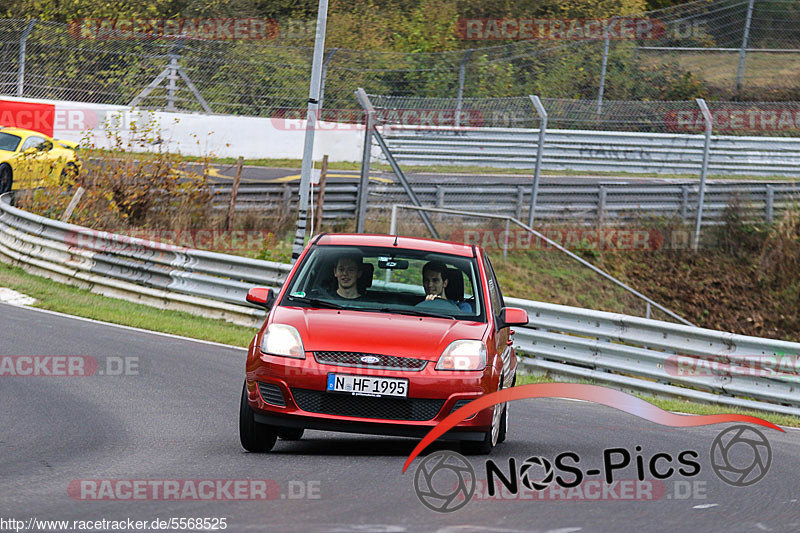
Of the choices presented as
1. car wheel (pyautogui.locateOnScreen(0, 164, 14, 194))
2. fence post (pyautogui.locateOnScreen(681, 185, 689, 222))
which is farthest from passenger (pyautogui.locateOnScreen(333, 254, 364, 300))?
fence post (pyautogui.locateOnScreen(681, 185, 689, 222))

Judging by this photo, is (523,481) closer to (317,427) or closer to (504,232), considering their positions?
(317,427)

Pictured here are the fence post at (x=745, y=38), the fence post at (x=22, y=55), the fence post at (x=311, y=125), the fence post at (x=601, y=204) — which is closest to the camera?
the fence post at (x=311, y=125)

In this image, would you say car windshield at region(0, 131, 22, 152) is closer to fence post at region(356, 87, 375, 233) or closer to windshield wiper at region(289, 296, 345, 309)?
fence post at region(356, 87, 375, 233)

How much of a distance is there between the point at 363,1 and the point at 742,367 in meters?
30.6

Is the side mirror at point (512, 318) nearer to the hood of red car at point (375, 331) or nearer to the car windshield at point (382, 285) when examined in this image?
the car windshield at point (382, 285)

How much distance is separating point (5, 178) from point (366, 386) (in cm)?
1764

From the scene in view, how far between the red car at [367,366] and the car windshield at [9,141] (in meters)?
16.7

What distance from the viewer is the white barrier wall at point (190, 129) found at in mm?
28812
